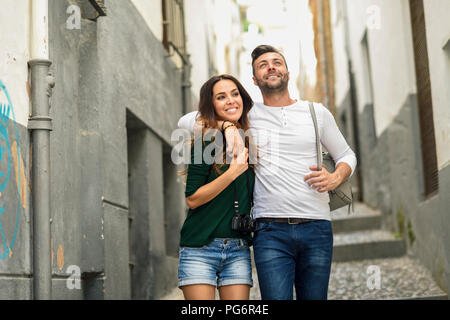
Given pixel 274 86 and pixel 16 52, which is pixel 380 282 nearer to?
pixel 274 86

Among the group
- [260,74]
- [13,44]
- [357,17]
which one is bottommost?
[260,74]

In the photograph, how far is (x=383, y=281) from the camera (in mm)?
7176

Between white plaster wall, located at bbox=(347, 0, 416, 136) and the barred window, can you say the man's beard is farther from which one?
the barred window

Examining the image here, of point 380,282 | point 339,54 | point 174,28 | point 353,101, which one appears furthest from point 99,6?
point 339,54

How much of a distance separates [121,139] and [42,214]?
2117 millimetres

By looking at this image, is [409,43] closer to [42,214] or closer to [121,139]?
[121,139]

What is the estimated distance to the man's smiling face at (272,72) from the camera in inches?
133

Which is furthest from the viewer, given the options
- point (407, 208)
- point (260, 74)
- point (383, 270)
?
point (407, 208)

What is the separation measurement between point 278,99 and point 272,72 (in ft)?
0.50

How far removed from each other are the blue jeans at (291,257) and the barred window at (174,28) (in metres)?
5.59

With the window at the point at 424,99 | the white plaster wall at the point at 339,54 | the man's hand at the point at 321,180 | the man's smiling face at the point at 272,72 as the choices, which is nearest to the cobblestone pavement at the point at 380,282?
the window at the point at 424,99

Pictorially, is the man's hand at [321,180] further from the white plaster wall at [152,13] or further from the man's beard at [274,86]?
the white plaster wall at [152,13]

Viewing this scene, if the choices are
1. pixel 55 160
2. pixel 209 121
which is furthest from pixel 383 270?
pixel 209 121

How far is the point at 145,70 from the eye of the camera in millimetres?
7156
